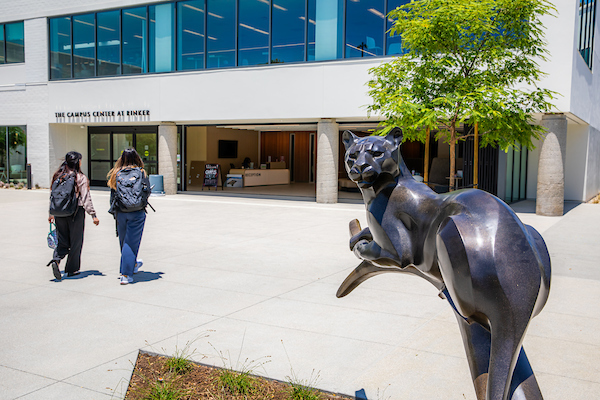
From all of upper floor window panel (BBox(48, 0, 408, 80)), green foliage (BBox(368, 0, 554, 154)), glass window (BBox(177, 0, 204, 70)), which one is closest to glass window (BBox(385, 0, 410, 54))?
upper floor window panel (BBox(48, 0, 408, 80))

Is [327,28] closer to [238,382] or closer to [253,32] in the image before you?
[253,32]

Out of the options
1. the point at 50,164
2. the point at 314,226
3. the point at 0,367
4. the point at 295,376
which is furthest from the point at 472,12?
the point at 50,164

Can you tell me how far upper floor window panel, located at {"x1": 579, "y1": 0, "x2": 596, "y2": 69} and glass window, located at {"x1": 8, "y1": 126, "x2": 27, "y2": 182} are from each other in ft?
73.7

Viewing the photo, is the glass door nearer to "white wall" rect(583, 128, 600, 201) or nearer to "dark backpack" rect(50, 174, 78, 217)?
"dark backpack" rect(50, 174, 78, 217)

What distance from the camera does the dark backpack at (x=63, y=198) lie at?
22.5ft

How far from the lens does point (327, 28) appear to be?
18.1m

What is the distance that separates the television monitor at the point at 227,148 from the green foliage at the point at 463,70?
699 inches

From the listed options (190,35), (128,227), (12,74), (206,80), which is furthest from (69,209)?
(12,74)

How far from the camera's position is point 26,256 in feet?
28.1

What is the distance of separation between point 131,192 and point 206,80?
13.8 m

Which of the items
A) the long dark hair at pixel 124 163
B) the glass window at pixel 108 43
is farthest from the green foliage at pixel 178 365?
the glass window at pixel 108 43

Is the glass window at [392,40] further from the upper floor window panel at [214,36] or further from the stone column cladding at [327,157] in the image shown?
the stone column cladding at [327,157]

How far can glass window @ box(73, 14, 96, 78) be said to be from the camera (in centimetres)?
2270

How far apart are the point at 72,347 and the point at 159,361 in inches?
35.1
